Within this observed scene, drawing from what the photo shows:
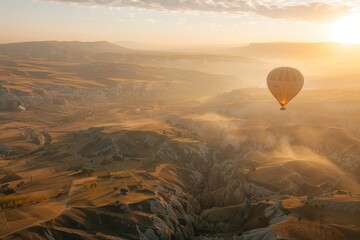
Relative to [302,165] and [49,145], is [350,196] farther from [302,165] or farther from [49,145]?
[49,145]

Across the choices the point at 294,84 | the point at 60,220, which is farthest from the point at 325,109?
the point at 60,220

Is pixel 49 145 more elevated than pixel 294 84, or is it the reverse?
pixel 294 84

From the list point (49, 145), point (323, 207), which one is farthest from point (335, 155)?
point (49, 145)

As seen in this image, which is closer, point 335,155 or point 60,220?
point 60,220

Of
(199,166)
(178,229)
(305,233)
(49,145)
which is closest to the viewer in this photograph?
(305,233)

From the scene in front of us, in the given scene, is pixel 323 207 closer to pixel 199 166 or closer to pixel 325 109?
pixel 199 166

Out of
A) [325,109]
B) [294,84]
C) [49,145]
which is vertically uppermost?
[294,84]

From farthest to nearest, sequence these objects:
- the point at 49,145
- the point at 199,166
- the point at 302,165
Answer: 1. the point at 49,145
2. the point at 199,166
3. the point at 302,165
